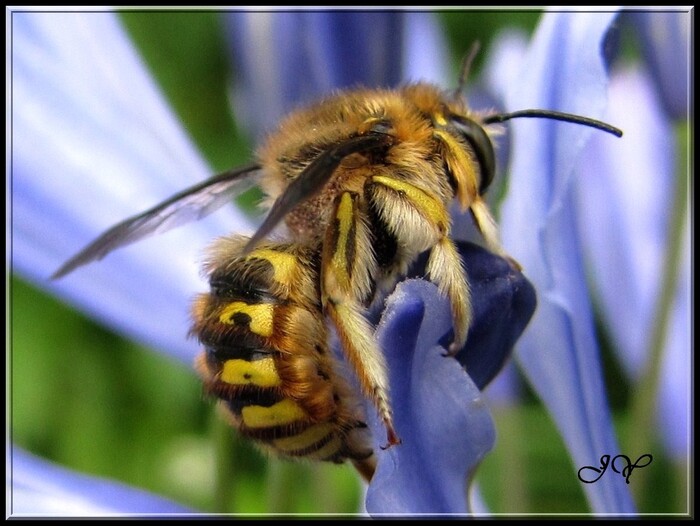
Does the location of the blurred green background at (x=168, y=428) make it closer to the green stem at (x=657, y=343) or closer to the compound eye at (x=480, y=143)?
the green stem at (x=657, y=343)

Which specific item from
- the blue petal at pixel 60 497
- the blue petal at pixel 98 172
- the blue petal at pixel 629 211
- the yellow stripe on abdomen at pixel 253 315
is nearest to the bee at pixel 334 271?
the yellow stripe on abdomen at pixel 253 315

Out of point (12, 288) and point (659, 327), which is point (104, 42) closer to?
point (12, 288)

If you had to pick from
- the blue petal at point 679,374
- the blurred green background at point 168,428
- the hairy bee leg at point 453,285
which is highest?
the hairy bee leg at point 453,285

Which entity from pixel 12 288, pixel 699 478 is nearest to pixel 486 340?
pixel 699 478

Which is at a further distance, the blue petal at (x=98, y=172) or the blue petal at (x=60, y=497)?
the blue petal at (x=98, y=172)

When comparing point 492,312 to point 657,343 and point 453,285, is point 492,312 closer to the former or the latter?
point 453,285

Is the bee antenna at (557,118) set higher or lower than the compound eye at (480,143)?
higher
